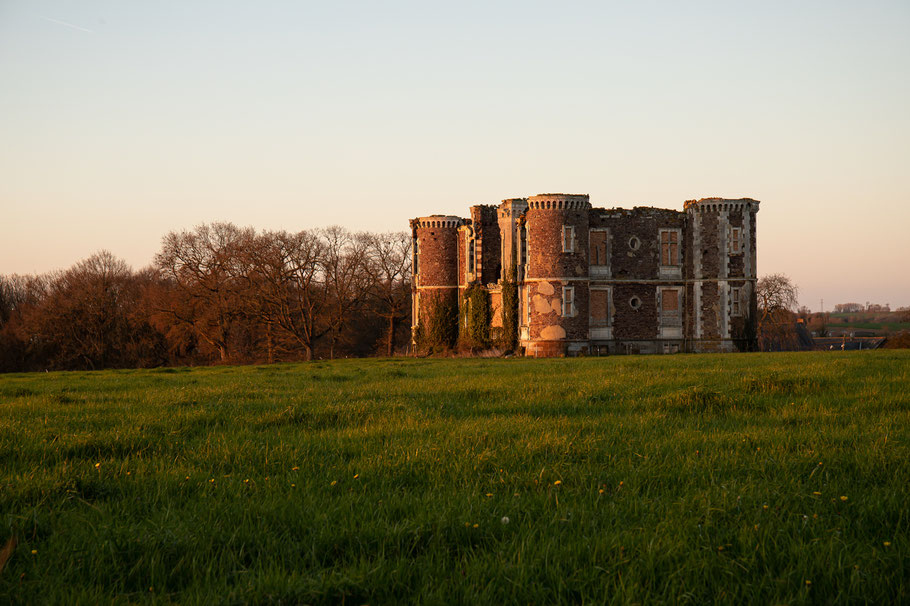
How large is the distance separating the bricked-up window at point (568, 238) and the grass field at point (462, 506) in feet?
97.1

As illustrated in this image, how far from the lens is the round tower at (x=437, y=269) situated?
4528 centimetres

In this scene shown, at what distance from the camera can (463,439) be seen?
7.39m

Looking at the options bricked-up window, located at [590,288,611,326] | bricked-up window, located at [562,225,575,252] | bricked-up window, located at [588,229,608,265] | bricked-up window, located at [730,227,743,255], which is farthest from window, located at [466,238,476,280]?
bricked-up window, located at [730,227,743,255]

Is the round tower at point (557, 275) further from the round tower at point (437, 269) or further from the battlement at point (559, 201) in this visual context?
the round tower at point (437, 269)

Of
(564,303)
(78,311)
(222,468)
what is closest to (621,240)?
A: (564,303)

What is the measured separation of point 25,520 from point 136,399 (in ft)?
25.9

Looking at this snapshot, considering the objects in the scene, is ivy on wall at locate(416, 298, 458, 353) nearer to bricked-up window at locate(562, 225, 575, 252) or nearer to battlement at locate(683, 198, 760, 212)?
bricked-up window at locate(562, 225, 575, 252)

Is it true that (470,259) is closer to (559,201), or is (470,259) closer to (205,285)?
(559,201)

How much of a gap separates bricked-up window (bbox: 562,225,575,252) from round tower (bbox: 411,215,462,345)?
9527 millimetres

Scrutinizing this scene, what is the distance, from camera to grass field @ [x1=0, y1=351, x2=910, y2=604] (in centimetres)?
381

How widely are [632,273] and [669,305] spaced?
315cm

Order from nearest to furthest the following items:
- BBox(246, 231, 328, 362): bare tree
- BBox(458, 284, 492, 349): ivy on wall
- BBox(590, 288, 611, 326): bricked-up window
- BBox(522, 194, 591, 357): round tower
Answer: BBox(522, 194, 591, 357): round tower → BBox(590, 288, 611, 326): bricked-up window → BBox(458, 284, 492, 349): ivy on wall → BBox(246, 231, 328, 362): bare tree

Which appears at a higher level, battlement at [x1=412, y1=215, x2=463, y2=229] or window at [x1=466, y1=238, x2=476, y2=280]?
battlement at [x1=412, y1=215, x2=463, y2=229]

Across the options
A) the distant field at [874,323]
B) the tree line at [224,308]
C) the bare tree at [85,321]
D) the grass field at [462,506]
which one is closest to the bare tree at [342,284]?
the tree line at [224,308]
